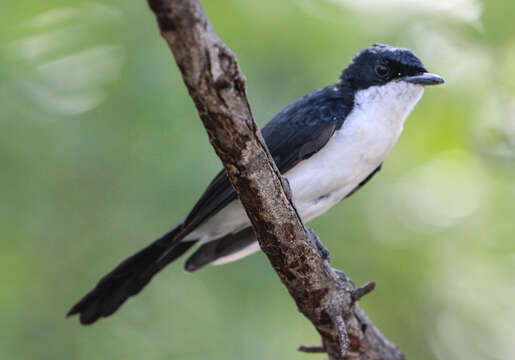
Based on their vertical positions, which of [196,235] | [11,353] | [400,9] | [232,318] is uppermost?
[400,9]

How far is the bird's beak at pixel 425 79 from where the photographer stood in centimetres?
356

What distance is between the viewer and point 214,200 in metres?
3.45

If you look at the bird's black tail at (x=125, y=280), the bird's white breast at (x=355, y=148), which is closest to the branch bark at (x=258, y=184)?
the bird's white breast at (x=355, y=148)

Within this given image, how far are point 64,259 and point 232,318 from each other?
1.36 metres

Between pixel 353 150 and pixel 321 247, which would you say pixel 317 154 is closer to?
pixel 353 150

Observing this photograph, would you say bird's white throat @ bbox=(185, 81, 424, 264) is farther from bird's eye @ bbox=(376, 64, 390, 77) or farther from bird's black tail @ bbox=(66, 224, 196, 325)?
bird's black tail @ bbox=(66, 224, 196, 325)

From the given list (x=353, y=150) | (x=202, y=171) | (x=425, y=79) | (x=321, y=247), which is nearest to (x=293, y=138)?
(x=353, y=150)

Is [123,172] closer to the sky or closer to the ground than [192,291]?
closer to the sky

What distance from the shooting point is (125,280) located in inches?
157

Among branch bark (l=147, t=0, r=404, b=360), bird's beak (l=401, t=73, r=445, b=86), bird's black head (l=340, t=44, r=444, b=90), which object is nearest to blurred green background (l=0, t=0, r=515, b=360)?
bird's black head (l=340, t=44, r=444, b=90)

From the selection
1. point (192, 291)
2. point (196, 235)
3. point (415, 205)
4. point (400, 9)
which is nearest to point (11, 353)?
point (192, 291)

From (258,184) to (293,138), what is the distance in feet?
3.79

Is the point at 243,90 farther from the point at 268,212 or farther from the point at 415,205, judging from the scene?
the point at 415,205

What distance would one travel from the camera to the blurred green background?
14.5ft
